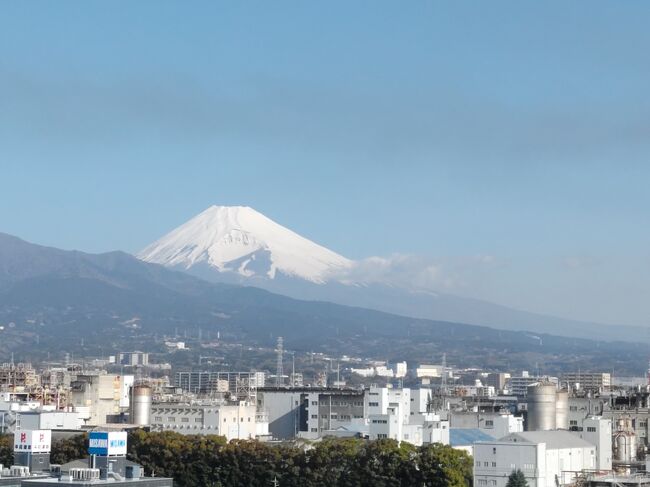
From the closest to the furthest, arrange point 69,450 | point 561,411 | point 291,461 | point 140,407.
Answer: point 291,461, point 69,450, point 561,411, point 140,407

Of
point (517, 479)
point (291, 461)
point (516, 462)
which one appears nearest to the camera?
point (517, 479)

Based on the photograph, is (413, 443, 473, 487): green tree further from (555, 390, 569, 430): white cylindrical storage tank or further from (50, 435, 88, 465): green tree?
(555, 390, 569, 430): white cylindrical storage tank

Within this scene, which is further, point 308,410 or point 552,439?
point 308,410

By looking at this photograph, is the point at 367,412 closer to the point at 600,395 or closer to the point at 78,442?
the point at 600,395

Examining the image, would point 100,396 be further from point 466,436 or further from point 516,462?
point 516,462

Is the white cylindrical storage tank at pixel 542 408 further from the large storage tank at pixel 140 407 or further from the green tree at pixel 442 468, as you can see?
the large storage tank at pixel 140 407

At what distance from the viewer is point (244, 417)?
8094 centimetres

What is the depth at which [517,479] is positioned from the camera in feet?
191

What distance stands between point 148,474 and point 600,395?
3133 cm

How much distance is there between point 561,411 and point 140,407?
67.2ft

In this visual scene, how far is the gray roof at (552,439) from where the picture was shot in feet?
199

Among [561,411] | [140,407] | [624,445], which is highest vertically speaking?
[561,411]

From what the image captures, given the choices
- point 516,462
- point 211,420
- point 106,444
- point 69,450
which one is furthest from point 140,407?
point 106,444

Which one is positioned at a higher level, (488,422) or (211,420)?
(488,422)
